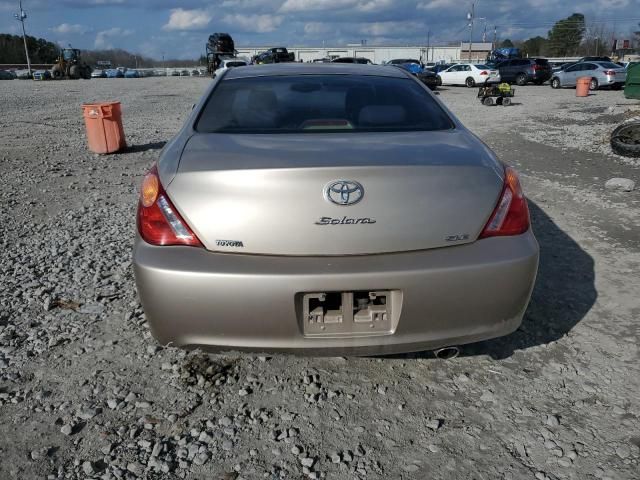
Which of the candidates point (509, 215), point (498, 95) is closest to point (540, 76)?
point (498, 95)

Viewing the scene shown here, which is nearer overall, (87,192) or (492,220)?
(492,220)

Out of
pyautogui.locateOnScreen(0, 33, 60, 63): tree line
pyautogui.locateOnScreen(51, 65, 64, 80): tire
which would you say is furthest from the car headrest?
pyautogui.locateOnScreen(0, 33, 60, 63): tree line

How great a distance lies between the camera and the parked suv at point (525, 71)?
1245 inches

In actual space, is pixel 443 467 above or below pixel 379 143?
below

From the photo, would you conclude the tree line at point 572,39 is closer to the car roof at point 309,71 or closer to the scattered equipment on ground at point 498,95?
the scattered equipment on ground at point 498,95

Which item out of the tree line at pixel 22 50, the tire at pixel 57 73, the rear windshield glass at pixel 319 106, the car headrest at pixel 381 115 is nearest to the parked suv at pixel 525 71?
the rear windshield glass at pixel 319 106

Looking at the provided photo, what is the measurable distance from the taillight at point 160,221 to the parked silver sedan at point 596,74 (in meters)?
28.0

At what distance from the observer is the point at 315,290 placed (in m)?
2.05

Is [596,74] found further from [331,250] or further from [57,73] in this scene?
[57,73]

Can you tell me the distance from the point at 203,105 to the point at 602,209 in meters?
4.58

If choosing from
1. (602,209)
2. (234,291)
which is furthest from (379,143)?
(602,209)

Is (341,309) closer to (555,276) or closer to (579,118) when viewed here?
(555,276)

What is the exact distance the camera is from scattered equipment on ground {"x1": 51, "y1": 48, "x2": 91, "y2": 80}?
48.5 m

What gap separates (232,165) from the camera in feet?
7.06
